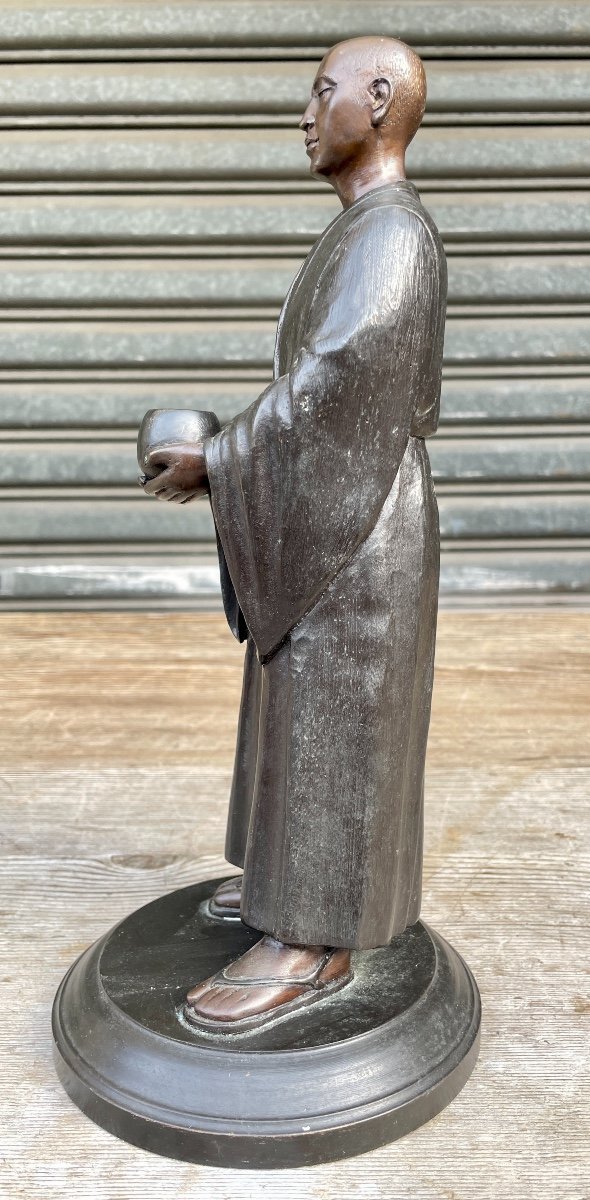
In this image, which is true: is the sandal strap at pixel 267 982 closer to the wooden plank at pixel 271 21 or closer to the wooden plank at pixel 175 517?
the wooden plank at pixel 175 517

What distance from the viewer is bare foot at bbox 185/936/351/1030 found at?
1653 mm

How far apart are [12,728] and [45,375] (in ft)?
4.44

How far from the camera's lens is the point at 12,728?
3148mm

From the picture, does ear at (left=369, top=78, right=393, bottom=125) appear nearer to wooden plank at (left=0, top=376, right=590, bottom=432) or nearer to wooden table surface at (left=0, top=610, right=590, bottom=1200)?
wooden table surface at (left=0, top=610, right=590, bottom=1200)

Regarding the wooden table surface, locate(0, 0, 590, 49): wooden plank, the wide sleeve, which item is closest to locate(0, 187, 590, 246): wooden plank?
locate(0, 0, 590, 49): wooden plank

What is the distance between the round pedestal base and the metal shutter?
2374 millimetres

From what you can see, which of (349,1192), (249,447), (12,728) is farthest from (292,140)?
(349,1192)

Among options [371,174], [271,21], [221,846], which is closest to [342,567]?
[371,174]

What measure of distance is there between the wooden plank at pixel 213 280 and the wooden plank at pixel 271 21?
646 mm

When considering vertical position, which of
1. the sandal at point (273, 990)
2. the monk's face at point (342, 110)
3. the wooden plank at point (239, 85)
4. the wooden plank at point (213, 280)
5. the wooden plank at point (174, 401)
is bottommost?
the sandal at point (273, 990)

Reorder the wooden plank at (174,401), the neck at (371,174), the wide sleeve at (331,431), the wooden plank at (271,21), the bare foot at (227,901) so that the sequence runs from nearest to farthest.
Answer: the wide sleeve at (331,431) → the neck at (371,174) → the bare foot at (227,901) → the wooden plank at (271,21) → the wooden plank at (174,401)

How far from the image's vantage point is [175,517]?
4.04m

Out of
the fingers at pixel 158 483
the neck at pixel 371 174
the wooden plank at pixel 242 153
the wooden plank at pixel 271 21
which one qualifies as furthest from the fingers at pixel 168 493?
the wooden plank at pixel 271 21

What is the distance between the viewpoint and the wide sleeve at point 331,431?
58.8 inches
